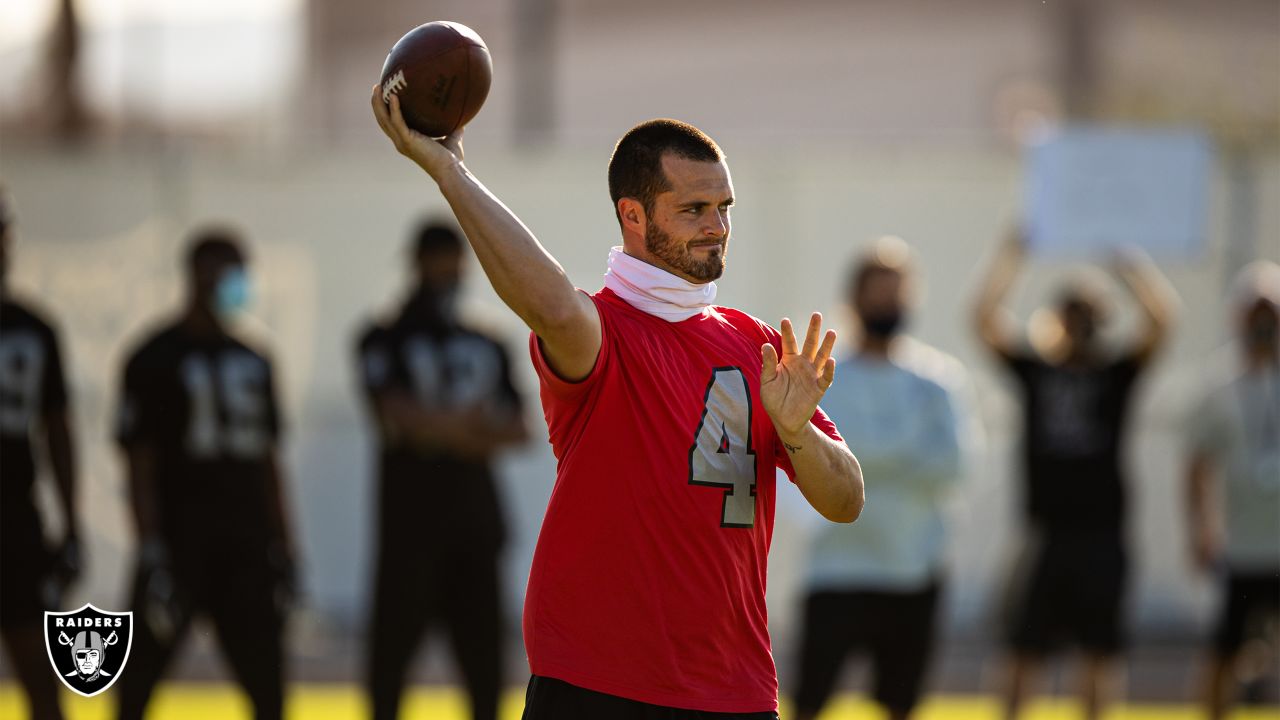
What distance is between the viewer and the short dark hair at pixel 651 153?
407 centimetres

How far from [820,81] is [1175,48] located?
22.5 ft

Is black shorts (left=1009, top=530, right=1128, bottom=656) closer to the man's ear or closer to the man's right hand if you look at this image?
the man's ear

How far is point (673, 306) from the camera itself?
163 inches

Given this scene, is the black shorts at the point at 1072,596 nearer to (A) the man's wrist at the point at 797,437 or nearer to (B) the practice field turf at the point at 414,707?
(B) the practice field turf at the point at 414,707

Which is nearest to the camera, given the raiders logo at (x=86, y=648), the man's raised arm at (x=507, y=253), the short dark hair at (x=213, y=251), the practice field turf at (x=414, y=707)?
the man's raised arm at (x=507, y=253)

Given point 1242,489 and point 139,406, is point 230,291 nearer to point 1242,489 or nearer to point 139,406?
point 139,406

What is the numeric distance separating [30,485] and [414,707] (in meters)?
4.20

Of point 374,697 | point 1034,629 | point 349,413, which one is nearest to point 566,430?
point 374,697

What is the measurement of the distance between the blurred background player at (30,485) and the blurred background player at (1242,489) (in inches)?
218

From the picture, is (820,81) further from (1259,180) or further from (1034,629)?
(1034,629)

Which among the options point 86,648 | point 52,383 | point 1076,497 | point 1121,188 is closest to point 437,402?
point 52,383

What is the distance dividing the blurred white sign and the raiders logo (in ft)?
17.4

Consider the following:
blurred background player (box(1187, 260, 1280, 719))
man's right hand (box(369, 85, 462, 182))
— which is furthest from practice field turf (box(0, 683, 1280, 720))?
man's right hand (box(369, 85, 462, 182))

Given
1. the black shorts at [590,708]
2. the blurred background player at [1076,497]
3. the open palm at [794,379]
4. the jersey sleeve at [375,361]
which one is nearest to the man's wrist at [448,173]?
the open palm at [794,379]
